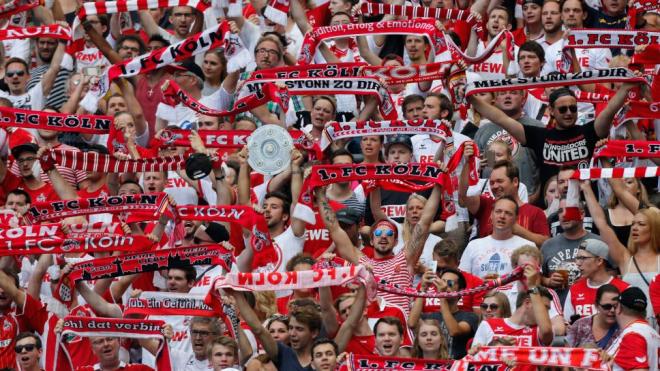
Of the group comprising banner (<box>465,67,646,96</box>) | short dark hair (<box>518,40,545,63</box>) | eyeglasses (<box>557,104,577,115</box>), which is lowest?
eyeglasses (<box>557,104,577,115</box>)

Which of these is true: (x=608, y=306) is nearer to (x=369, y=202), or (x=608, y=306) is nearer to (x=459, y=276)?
(x=459, y=276)

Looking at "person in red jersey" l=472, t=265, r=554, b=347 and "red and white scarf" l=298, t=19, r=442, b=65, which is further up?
"red and white scarf" l=298, t=19, r=442, b=65

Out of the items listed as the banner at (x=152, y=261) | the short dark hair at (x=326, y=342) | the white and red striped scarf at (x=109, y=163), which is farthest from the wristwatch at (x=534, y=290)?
the white and red striped scarf at (x=109, y=163)

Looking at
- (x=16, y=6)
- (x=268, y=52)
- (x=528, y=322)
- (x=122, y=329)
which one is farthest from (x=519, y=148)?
(x=16, y=6)

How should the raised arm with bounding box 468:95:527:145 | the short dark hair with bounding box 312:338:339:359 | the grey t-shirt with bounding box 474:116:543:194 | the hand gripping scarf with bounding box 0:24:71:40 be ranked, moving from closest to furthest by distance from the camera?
the short dark hair with bounding box 312:338:339:359 → the raised arm with bounding box 468:95:527:145 → the grey t-shirt with bounding box 474:116:543:194 → the hand gripping scarf with bounding box 0:24:71:40

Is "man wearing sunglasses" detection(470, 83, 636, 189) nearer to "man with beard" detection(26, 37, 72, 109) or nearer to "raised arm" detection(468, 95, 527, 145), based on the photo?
"raised arm" detection(468, 95, 527, 145)

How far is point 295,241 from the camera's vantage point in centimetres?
1631

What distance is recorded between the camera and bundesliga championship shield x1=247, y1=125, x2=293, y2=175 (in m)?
16.4

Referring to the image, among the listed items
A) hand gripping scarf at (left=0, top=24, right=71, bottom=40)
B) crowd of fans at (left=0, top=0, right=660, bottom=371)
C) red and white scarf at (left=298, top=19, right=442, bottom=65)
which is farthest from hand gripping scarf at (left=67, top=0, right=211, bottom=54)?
red and white scarf at (left=298, top=19, right=442, bottom=65)

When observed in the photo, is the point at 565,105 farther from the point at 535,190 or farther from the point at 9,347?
the point at 9,347

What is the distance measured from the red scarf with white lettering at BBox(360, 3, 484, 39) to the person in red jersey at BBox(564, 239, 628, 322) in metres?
4.65

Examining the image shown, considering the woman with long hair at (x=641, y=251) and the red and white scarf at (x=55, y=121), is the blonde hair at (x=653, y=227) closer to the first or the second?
the woman with long hair at (x=641, y=251)

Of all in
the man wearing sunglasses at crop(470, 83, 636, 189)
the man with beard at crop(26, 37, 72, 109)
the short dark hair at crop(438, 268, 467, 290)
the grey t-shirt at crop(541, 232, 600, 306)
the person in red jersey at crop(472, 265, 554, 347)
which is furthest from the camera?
the man with beard at crop(26, 37, 72, 109)

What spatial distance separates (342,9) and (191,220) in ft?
13.4
